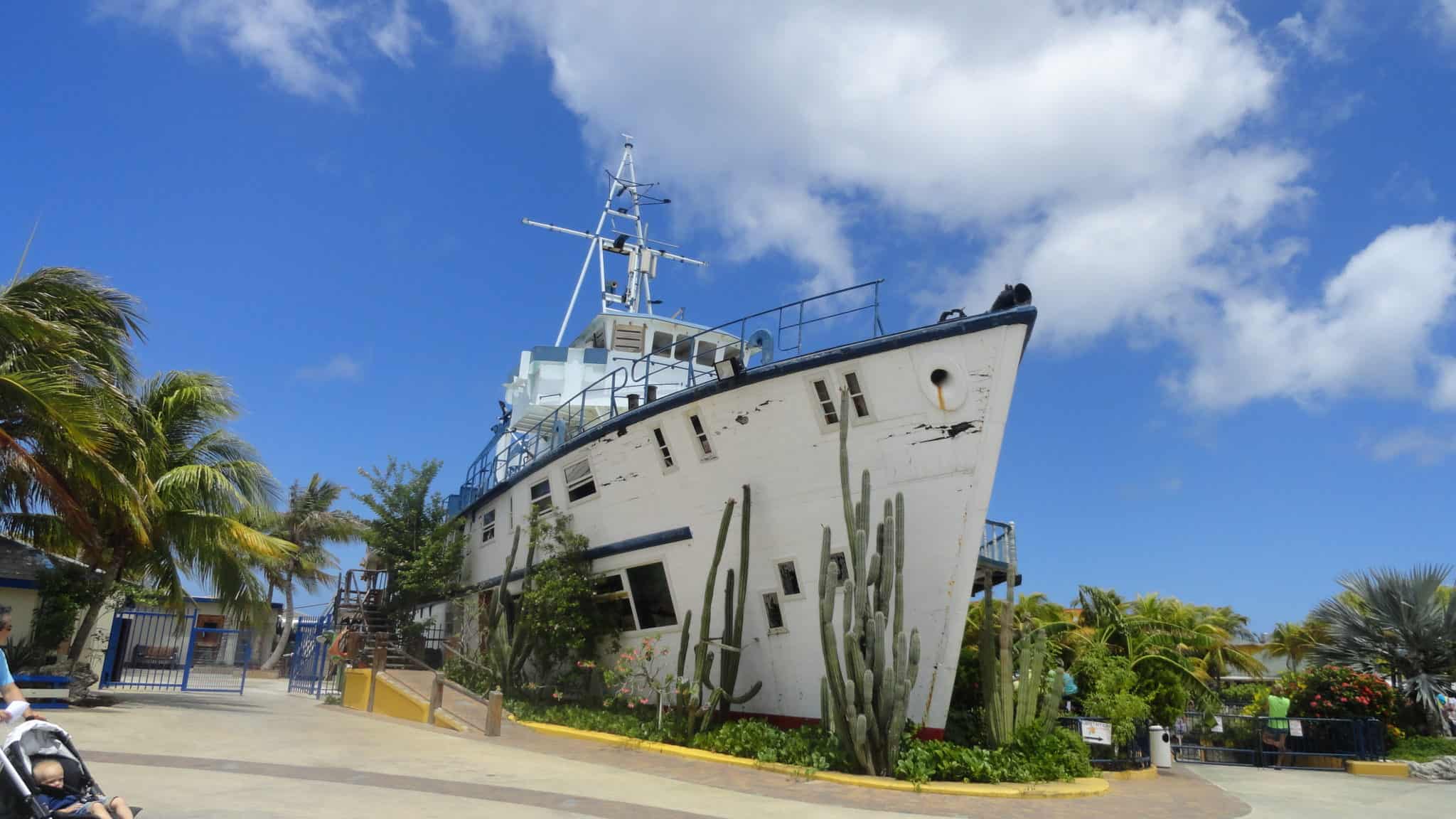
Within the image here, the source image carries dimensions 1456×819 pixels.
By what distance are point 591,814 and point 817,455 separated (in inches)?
247

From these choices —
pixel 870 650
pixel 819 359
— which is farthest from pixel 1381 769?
pixel 819 359

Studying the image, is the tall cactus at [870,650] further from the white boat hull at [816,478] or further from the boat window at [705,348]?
the boat window at [705,348]

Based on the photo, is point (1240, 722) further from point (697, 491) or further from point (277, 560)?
point (277, 560)

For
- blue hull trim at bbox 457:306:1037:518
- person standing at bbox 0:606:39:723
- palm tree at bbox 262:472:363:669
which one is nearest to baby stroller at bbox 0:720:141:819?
person standing at bbox 0:606:39:723

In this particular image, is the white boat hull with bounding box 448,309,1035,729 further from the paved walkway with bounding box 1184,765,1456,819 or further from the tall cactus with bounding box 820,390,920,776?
the paved walkway with bounding box 1184,765,1456,819

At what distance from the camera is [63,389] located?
40.5ft

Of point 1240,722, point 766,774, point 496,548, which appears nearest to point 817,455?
point 766,774

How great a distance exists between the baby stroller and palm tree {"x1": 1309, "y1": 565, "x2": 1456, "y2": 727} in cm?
1920

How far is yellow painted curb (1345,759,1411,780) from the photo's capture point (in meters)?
15.1

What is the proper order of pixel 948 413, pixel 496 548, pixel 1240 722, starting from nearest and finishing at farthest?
1. pixel 948 413
2. pixel 1240 722
3. pixel 496 548

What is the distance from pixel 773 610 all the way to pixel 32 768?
9.49 meters

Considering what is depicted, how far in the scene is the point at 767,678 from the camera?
13242 millimetres

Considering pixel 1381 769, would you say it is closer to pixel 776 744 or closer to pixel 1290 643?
pixel 776 744

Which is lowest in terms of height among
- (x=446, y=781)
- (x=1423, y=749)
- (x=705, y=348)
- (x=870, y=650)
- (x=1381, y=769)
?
(x=446, y=781)
